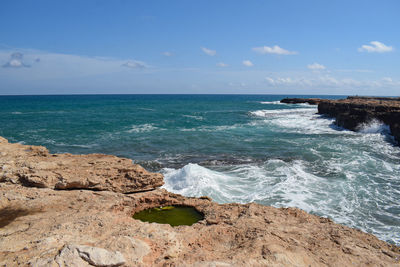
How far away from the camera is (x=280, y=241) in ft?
15.1

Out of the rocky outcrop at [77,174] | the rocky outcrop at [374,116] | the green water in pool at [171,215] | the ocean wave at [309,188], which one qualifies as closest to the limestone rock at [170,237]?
the green water in pool at [171,215]

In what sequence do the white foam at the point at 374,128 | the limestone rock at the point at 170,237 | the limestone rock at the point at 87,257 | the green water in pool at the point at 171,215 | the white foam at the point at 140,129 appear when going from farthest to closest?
the white foam at the point at 140,129 < the white foam at the point at 374,128 < the green water in pool at the point at 171,215 < the limestone rock at the point at 170,237 < the limestone rock at the point at 87,257

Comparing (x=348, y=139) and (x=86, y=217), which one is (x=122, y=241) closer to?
(x=86, y=217)

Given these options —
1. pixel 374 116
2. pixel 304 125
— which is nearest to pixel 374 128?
pixel 374 116

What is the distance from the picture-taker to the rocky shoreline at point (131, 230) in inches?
155

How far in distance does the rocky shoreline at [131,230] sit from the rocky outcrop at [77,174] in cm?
2

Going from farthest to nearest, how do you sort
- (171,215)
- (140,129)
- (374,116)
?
(140,129)
(374,116)
(171,215)

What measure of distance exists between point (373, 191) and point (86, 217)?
985 centimetres

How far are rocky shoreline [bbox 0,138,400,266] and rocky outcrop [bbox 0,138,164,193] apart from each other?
0.08 feet

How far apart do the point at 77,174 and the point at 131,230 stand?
9.64ft

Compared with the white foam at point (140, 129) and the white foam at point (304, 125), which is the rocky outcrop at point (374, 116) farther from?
the white foam at point (140, 129)

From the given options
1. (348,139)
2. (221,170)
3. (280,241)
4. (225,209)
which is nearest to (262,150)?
(221,170)

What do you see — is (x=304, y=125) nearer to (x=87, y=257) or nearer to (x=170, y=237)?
(x=170, y=237)

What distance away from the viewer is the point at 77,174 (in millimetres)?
6738
